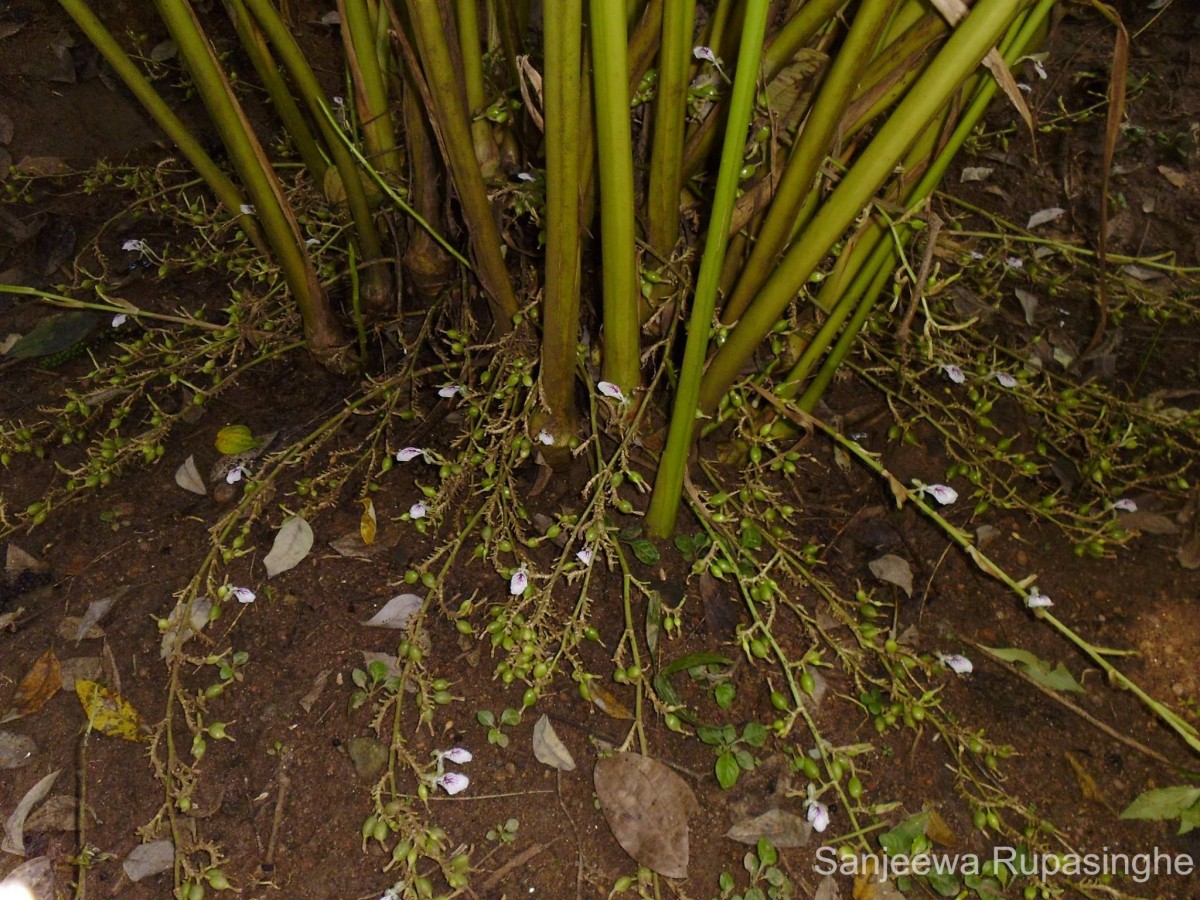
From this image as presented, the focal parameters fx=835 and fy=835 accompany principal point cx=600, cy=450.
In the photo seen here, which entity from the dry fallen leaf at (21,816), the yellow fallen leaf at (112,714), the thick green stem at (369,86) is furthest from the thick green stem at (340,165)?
the dry fallen leaf at (21,816)

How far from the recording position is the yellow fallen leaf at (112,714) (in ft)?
3.09

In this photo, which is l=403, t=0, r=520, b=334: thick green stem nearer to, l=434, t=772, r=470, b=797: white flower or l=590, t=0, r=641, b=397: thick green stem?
l=590, t=0, r=641, b=397: thick green stem

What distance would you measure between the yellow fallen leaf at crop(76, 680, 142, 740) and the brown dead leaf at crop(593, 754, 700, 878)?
525 millimetres

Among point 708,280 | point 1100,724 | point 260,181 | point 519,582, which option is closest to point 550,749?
point 519,582

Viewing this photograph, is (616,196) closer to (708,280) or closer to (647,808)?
(708,280)

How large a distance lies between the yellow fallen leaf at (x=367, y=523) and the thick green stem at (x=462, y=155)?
30 cm

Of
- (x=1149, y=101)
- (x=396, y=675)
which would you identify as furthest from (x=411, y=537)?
(x=1149, y=101)

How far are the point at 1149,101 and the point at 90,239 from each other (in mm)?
2081

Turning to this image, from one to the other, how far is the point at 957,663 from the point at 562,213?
0.68 m

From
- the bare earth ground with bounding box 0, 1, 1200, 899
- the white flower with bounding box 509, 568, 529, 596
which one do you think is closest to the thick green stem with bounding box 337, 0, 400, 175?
the bare earth ground with bounding box 0, 1, 1200, 899

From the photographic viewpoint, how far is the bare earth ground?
0.89 metres

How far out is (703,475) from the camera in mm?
1124

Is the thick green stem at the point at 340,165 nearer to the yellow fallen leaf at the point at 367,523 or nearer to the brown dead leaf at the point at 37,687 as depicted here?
the yellow fallen leaf at the point at 367,523

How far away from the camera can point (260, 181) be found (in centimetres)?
102
